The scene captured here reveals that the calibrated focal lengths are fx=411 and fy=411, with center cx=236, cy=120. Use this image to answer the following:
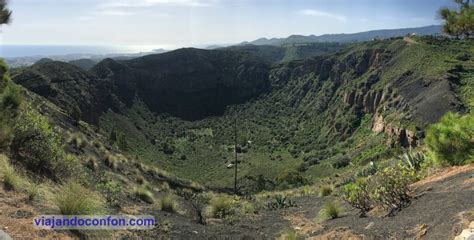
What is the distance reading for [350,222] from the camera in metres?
9.59

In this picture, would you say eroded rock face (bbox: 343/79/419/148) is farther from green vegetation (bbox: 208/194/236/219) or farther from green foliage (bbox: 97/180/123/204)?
green foliage (bbox: 97/180/123/204)

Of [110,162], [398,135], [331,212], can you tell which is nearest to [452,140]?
[331,212]

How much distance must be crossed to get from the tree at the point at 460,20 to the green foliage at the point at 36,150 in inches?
433

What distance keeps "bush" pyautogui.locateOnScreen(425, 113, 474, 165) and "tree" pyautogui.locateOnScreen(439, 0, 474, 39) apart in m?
2.26

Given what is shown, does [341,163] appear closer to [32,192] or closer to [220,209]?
[220,209]

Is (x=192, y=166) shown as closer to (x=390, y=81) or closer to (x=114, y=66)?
(x=390, y=81)

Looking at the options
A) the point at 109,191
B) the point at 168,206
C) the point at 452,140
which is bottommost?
the point at 168,206

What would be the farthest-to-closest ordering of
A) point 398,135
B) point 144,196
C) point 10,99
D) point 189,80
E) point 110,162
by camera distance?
point 189,80 → point 398,135 → point 110,162 → point 144,196 → point 10,99

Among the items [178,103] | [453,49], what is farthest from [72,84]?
[453,49]

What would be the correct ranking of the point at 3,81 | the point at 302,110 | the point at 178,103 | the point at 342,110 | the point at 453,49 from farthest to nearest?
the point at 178,103 → the point at 302,110 → the point at 342,110 → the point at 453,49 → the point at 3,81

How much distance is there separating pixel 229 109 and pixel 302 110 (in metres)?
19.4

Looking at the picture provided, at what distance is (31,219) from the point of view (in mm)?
7422

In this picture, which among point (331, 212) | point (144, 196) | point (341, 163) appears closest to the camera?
point (331, 212)

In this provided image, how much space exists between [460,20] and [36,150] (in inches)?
450
